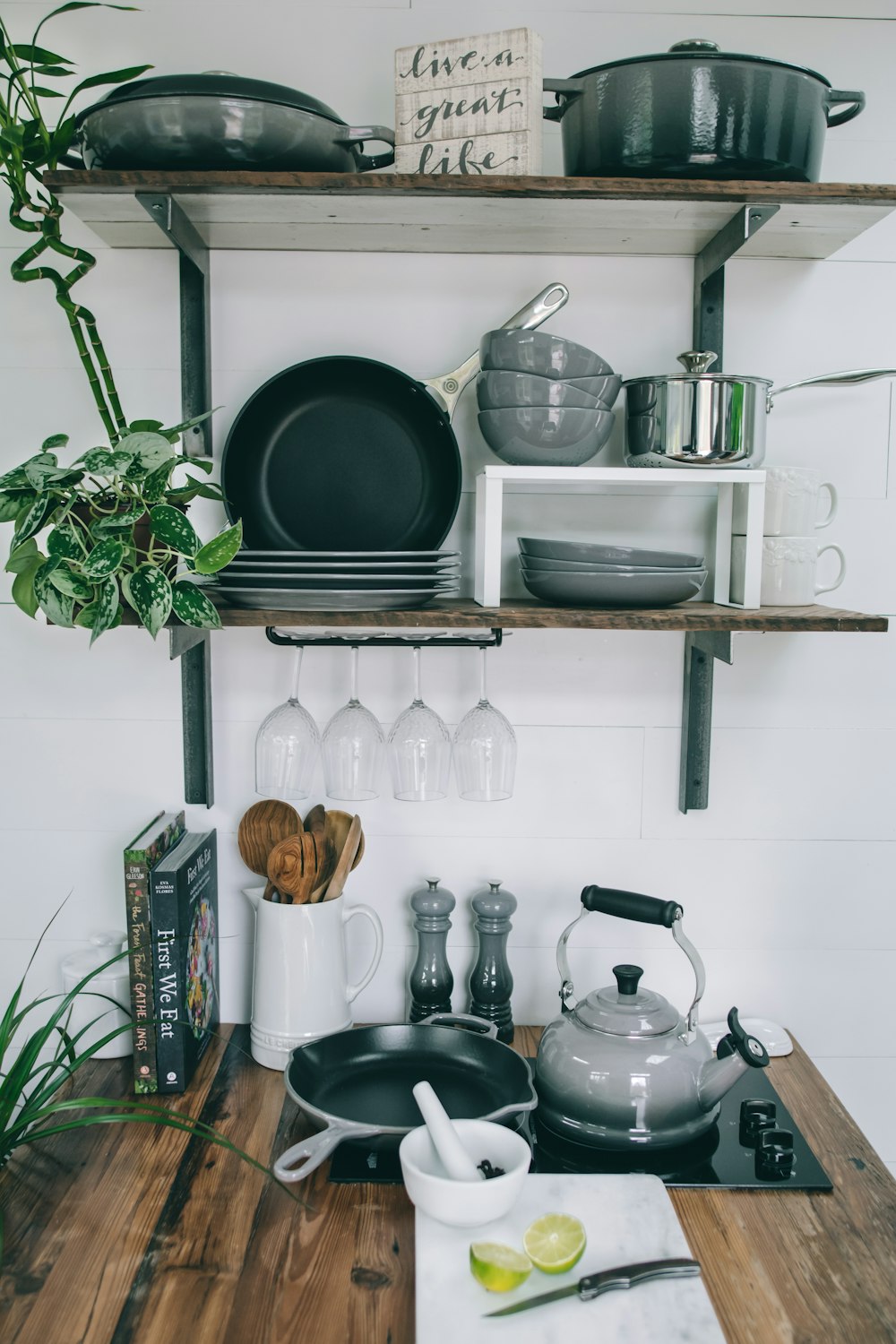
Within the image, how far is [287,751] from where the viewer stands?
1.36 metres

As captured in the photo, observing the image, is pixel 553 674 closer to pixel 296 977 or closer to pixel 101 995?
pixel 296 977

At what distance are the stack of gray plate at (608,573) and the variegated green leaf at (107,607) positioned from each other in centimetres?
50

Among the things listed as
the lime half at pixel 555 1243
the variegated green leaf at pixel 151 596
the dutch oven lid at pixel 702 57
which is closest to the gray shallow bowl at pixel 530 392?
the dutch oven lid at pixel 702 57

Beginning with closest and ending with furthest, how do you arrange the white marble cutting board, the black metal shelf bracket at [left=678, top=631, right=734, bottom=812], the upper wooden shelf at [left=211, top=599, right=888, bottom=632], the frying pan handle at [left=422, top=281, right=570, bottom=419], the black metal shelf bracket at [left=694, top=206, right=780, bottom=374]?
the white marble cutting board
the upper wooden shelf at [left=211, top=599, right=888, bottom=632]
the frying pan handle at [left=422, top=281, right=570, bottom=419]
the black metal shelf bracket at [left=694, top=206, right=780, bottom=374]
the black metal shelf bracket at [left=678, top=631, right=734, bottom=812]

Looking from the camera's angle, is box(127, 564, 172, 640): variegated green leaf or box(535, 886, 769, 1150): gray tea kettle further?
box(535, 886, 769, 1150): gray tea kettle

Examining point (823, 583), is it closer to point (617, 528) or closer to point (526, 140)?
point (617, 528)

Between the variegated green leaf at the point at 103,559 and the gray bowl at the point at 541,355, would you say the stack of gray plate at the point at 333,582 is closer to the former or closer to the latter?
the variegated green leaf at the point at 103,559

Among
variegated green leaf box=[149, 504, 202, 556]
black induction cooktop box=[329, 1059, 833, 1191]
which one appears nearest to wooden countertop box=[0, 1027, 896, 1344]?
black induction cooktop box=[329, 1059, 833, 1191]

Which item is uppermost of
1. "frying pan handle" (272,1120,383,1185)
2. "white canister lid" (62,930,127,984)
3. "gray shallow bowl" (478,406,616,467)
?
"gray shallow bowl" (478,406,616,467)

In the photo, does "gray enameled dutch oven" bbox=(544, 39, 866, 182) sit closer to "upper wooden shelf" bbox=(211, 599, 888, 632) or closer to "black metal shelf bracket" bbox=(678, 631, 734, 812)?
"upper wooden shelf" bbox=(211, 599, 888, 632)

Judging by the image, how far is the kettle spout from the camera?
A: 1229 millimetres

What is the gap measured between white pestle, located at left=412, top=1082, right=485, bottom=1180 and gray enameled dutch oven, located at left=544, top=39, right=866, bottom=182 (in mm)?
1101

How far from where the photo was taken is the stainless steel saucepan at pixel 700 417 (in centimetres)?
126

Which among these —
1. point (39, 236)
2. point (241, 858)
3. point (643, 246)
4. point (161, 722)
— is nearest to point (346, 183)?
point (643, 246)
